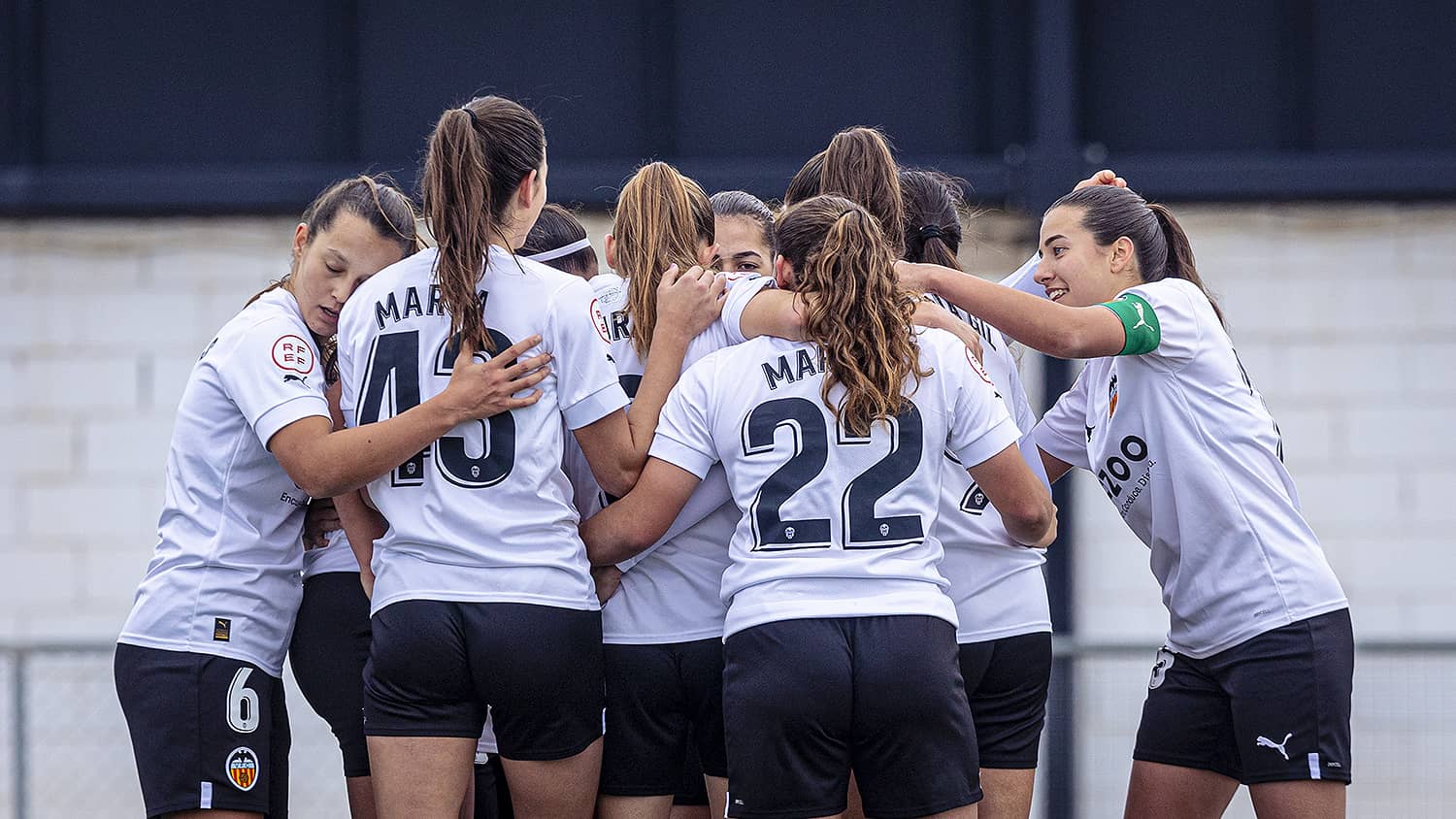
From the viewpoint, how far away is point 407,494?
2.96 meters

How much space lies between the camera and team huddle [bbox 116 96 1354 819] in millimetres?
2885

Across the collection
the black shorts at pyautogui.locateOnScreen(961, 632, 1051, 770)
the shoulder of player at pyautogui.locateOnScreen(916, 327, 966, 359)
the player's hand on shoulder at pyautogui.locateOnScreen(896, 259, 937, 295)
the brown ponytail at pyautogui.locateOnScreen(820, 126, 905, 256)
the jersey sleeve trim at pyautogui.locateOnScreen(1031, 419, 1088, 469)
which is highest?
the brown ponytail at pyautogui.locateOnScreen(820, 126, 905, 256)

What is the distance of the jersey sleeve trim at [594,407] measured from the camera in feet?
9.82

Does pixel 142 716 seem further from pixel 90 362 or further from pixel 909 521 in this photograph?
pixel 90 362

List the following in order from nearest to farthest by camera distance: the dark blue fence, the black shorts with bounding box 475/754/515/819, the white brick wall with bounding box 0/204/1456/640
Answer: the black shorts with bounding box 475/754/515/819 < the white brick wall with bounding box 0/204/1456/640 < the dark blue fence

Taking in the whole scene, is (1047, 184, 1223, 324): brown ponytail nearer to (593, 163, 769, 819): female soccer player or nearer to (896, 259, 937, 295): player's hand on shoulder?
(896, 259, 937, 295): player's hand on shoulder

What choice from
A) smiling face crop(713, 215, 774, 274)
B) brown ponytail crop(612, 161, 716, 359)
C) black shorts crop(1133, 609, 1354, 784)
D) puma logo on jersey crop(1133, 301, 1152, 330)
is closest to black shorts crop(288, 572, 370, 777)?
brown ponytail crop(612, 161, 716, 359)

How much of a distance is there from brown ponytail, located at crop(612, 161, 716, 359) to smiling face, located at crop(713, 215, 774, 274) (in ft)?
1.08

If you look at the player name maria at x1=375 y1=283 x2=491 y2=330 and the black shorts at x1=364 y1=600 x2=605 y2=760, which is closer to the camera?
the black shorts at x1=364 y1=600 x2=605 y2=760

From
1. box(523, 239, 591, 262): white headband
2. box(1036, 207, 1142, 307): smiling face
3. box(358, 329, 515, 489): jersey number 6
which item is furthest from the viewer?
box(523, 239, 591, 262): white headband

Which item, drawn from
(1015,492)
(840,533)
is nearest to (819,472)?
(840,533)

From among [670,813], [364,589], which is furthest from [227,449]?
[670,813]

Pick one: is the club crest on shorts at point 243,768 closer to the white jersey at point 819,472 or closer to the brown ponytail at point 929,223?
the white jersey at point 819,472

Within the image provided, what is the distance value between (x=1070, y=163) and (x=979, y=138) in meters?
0.47
